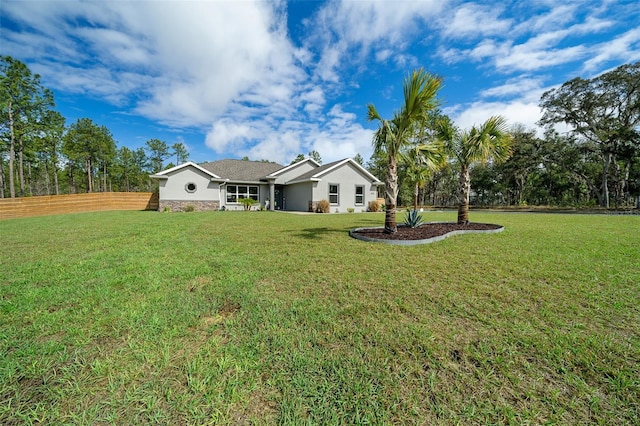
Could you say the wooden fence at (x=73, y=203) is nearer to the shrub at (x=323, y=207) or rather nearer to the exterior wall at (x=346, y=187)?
the shrub at (x=323, y=207)

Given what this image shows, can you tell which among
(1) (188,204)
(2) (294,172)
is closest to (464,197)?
(2) (294,172)

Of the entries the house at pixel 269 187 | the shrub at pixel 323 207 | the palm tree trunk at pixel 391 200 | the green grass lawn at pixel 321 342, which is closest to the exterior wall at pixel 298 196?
the house at pixel 269 187

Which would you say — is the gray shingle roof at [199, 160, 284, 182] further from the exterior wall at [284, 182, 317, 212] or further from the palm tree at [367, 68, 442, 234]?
the palm tree at [367, 68, 442, 234]

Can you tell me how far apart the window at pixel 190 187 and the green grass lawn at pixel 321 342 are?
16132mm

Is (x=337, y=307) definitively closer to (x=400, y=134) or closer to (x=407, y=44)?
(x=400, y=134)

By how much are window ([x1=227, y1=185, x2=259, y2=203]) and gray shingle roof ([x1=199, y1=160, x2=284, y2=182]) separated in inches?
31.8

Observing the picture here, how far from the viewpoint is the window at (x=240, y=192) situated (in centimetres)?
2131

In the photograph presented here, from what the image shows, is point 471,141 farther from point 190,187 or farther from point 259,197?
point 190,187

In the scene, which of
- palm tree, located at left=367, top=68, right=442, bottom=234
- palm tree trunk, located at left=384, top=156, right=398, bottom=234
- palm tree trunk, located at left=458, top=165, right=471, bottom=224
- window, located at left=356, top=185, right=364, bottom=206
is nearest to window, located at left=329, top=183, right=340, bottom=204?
window, located at left=356, top=185, right=364, bottom=206

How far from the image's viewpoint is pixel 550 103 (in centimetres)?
A: 2633

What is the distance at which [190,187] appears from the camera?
19.8 metres

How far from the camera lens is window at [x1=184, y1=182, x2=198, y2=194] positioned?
19.6 m

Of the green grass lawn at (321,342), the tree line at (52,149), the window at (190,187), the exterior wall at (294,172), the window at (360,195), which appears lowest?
the green grass lawn at (321,342)

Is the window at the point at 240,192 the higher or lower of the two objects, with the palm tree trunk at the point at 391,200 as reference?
higher
